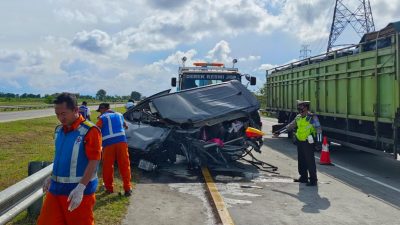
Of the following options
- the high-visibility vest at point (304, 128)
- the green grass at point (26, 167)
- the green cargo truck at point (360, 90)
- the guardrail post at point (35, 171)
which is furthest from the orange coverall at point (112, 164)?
the green cargo truck at point (360, 90)

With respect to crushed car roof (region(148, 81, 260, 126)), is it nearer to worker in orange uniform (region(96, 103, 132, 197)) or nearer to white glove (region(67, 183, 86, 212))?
worker in orange uniform (region(96, 103, 132, 197))

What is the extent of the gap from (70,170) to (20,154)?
9278 mm

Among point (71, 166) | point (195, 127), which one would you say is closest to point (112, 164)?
point (195, 127)

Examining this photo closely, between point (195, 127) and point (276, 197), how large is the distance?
3.25m

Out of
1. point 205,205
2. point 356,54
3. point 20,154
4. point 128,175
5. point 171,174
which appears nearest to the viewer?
point 205,205

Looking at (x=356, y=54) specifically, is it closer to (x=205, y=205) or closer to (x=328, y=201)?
(x=328, y=201)

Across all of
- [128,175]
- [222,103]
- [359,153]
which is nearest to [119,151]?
[128,175]

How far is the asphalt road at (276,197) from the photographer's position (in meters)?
6.27

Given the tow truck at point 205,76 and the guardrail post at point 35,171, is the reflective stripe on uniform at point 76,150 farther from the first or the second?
the tow truck at point 205,76

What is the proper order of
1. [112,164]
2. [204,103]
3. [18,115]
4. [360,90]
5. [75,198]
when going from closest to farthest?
[75,198], [112,164], [360,90], [204,103], [18,115]

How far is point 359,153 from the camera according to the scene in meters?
14.2

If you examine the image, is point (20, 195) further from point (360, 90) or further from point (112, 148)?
point (360, 90)

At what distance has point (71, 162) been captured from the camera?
13.4 feet

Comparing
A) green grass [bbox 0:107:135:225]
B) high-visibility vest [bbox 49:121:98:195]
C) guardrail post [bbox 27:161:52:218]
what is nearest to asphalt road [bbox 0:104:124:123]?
green grass [bbox 0:107:135:225]
